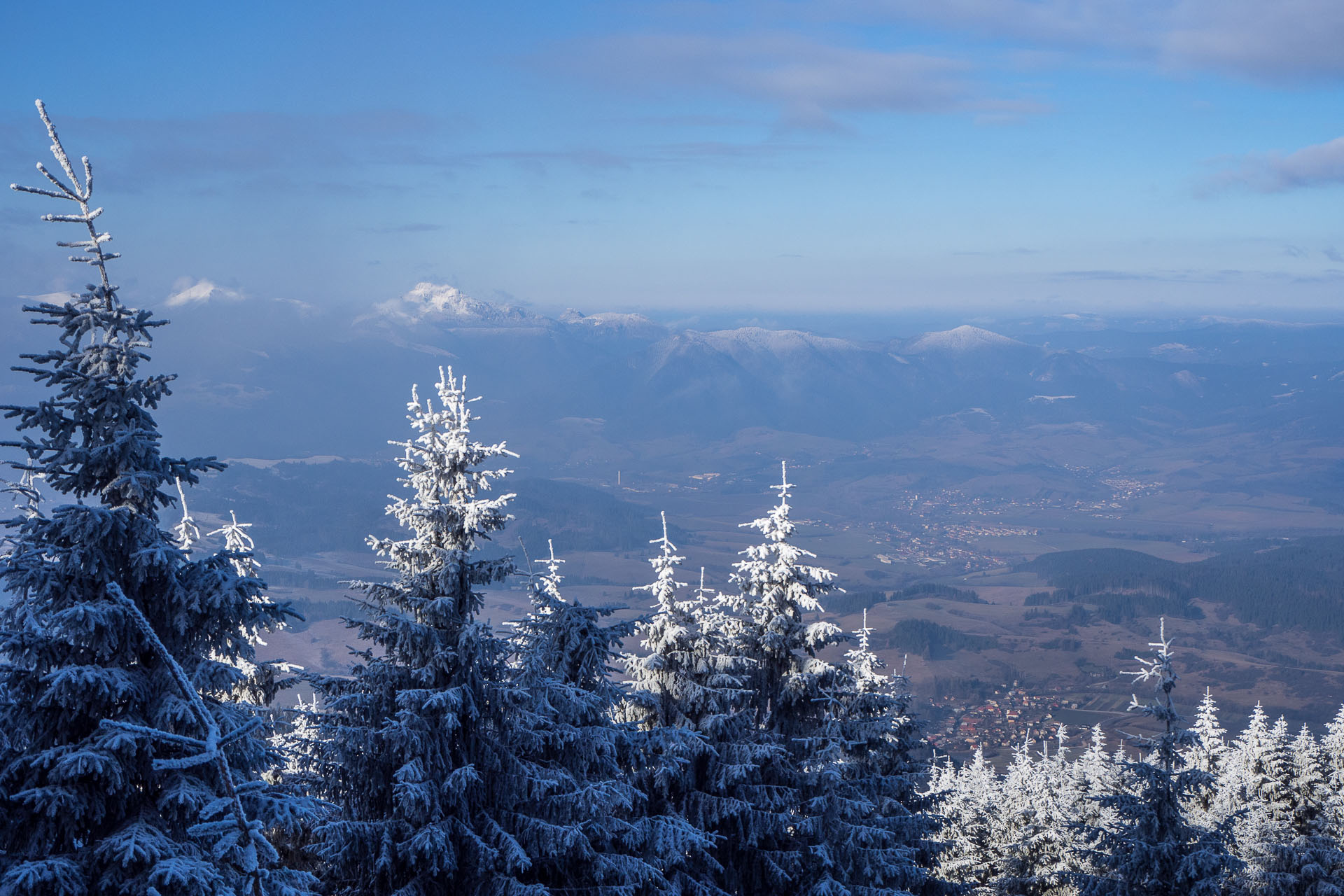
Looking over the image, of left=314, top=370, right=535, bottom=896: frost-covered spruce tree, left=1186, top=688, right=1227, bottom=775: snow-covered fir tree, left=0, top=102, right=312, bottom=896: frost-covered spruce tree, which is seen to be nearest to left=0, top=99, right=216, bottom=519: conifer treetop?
left=0, top=102, right=312, bottom=896: frost-covered spruce tree

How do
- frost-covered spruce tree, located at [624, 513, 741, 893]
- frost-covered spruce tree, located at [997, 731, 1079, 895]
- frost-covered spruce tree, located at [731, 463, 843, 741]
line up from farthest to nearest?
frost-covered spruce tree, located at [997, 731, 1079, 895], frost-covered spruce tree, located at [731, 463, 843, 741], frost-covered spruce tree, located at [624, 513, 741, 893]

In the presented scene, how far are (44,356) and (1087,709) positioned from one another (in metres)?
185

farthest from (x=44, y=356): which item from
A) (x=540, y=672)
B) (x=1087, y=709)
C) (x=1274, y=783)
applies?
(x=1087, y=709)

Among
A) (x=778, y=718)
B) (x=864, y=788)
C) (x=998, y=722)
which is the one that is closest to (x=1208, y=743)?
(x=864, y=788)

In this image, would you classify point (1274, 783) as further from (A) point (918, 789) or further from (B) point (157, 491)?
(B) point (157, 491)

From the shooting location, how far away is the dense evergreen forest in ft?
28.3

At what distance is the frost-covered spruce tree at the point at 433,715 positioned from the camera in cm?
1167

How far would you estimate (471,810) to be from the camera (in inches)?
494

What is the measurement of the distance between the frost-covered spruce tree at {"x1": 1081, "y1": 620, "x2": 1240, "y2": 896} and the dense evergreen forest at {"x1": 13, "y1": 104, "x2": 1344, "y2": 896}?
0.22 ft

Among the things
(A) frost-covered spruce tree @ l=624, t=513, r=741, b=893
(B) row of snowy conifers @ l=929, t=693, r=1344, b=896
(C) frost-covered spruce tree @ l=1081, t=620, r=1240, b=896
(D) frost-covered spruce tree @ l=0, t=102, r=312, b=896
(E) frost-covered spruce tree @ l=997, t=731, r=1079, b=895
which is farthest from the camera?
(E) frost-covered spruce tree @ l=997, t=731, r=1079, b=895

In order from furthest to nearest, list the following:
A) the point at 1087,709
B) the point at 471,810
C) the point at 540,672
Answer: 1. the point at 1087,709
2. the point at 540,672
3. the point at 471,810

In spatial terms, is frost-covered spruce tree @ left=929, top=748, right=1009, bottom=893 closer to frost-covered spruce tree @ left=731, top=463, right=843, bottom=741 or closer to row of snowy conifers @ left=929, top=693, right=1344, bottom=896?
row of snowy conifers @ left=929, top=693, right=1344, bottom=896

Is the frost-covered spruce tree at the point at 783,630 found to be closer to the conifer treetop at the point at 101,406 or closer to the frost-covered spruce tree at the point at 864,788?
the frost-covered spruce tree at the point at 864,788

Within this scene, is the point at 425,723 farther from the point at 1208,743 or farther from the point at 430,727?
the point at 1208,743
